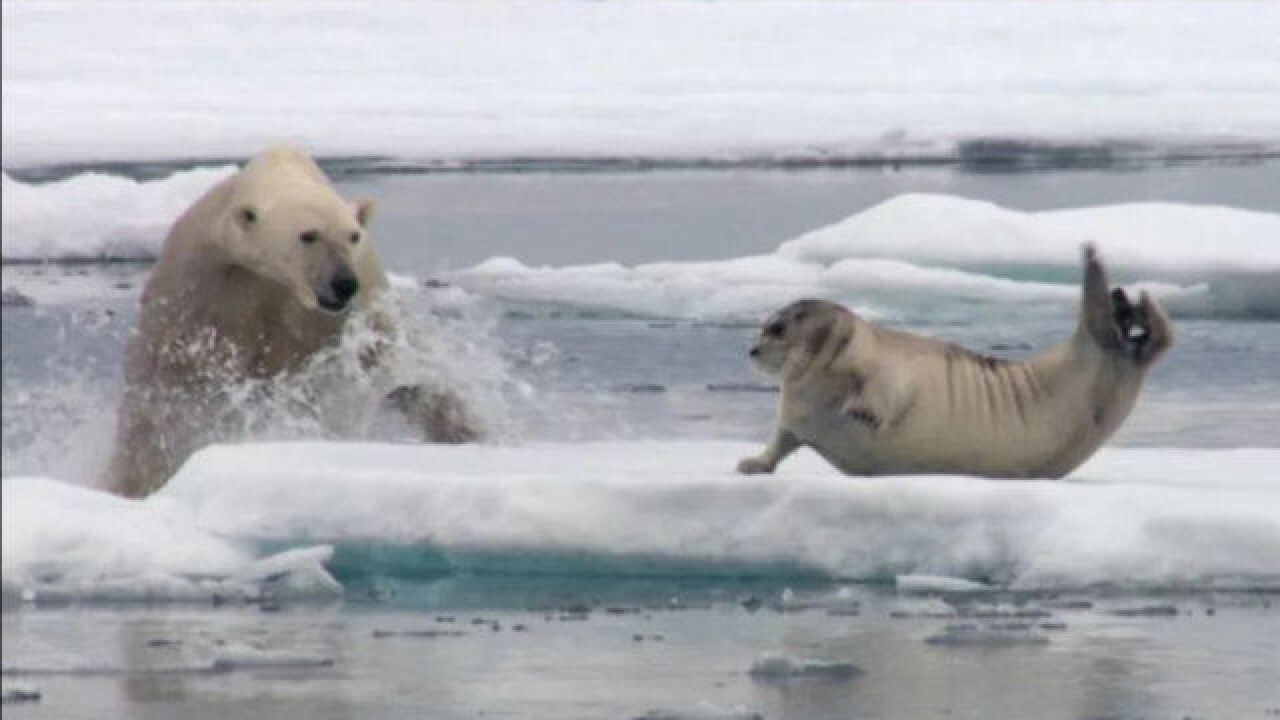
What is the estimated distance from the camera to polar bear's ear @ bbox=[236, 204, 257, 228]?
761 centimetres

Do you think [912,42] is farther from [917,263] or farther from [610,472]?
[610,472]

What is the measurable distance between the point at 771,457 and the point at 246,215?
4.40ft

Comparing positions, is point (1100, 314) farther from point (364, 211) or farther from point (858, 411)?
point (364, 211)

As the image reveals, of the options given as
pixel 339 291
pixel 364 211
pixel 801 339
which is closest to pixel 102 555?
pixel 801 339

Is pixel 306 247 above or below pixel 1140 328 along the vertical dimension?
above

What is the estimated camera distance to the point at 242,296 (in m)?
7.70

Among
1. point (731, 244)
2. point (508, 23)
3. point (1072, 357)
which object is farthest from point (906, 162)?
point (1072, 357)

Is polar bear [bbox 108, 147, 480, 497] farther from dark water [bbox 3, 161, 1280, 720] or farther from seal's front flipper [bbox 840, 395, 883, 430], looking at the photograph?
seal's front flipper [bbox 840, 395, 883, 430]

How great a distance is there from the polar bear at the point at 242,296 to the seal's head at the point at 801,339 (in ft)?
3.07

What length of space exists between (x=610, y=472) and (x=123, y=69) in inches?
437

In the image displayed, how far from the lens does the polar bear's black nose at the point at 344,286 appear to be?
24.7ft

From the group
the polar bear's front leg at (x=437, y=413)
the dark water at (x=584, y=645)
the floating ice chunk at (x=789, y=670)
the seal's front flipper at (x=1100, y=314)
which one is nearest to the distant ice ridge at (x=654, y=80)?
the polar bear's front leg at (x=437, y=413)

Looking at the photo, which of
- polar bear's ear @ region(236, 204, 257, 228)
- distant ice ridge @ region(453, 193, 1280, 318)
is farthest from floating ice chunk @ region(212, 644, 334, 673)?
distant ice ridge @ region(453, 193, 1280, 318)

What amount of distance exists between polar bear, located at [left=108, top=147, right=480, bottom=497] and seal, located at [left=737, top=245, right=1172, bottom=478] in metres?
0.95
